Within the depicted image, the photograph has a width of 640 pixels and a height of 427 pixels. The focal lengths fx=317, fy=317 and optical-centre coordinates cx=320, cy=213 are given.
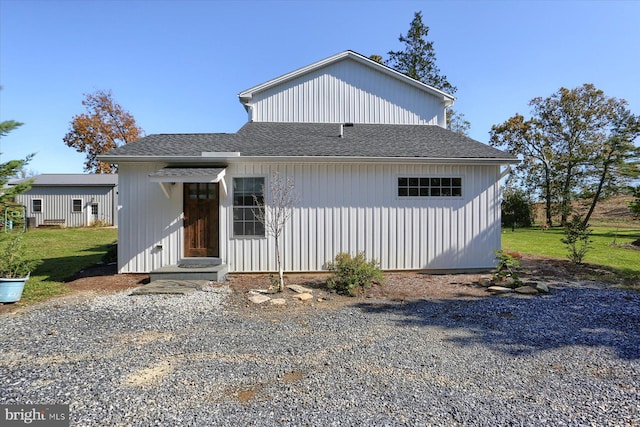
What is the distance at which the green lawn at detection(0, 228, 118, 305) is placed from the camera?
672 cm

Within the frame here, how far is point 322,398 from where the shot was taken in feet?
9.18

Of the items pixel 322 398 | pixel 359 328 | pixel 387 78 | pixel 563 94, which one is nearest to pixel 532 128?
pixel 563 94

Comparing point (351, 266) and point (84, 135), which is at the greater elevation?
point (84, 135)

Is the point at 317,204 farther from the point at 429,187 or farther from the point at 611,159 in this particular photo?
the point at 611,159

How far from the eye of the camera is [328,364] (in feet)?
11.3

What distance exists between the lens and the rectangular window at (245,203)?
8094mm

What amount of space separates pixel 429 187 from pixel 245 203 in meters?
4.85

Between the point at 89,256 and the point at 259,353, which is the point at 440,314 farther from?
the point at 89,256

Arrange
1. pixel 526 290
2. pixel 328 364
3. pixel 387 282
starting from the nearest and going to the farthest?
pixel 328 364, pixel 526 290, pixel 387 282

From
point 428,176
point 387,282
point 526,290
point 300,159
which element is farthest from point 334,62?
point 526,290

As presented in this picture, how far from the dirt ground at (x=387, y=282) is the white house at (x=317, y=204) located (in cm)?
40

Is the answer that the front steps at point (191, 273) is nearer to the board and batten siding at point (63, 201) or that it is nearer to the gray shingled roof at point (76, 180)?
the gray shingled roof at point (76, 180)

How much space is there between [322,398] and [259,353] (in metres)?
1.21

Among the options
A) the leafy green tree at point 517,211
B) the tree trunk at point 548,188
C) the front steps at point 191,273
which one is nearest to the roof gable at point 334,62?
the front steps at point 191,273
